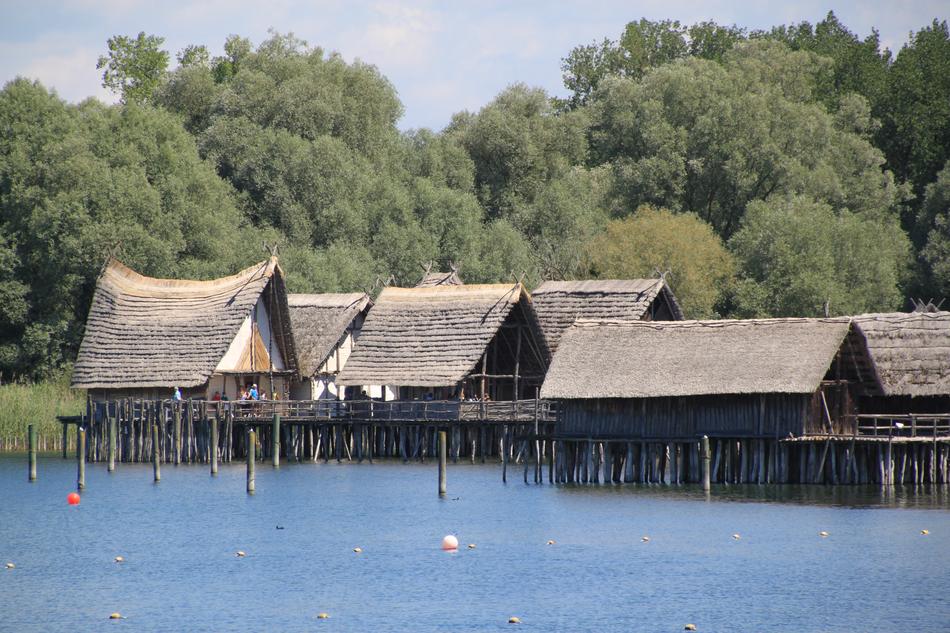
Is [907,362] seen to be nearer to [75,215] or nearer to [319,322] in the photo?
[319,322]

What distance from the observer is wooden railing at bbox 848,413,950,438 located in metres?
50.0

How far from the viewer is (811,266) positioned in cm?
8106

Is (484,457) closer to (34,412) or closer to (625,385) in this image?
(625,385)

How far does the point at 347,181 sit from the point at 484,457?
2856cm

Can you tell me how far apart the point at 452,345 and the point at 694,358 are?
51.8 feet

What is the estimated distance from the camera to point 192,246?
267 feet

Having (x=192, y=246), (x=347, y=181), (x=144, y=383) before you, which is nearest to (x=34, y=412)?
(x=144, y=383)

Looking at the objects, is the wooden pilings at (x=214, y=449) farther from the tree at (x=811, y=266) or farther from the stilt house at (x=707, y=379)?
the tree at (x=811, y=266)

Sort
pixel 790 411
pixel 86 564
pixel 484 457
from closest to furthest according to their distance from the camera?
pixel 86 564 < pixel 790 411 < pixel 484 457

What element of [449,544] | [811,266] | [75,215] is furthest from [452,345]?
[449,544]

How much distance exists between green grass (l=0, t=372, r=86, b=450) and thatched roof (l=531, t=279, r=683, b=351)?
65.2 ft

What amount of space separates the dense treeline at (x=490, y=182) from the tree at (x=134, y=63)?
0.14 metres

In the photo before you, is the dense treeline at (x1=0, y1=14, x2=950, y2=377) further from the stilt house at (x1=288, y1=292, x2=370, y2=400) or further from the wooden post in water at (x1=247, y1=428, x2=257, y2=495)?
the wooden post in water at (x1=247, y1=428, x2=257, y2=495)

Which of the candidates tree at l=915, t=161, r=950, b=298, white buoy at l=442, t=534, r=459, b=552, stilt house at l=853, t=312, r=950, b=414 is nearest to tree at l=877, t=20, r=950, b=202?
tree at l=915, t=161, r=950, b=298
